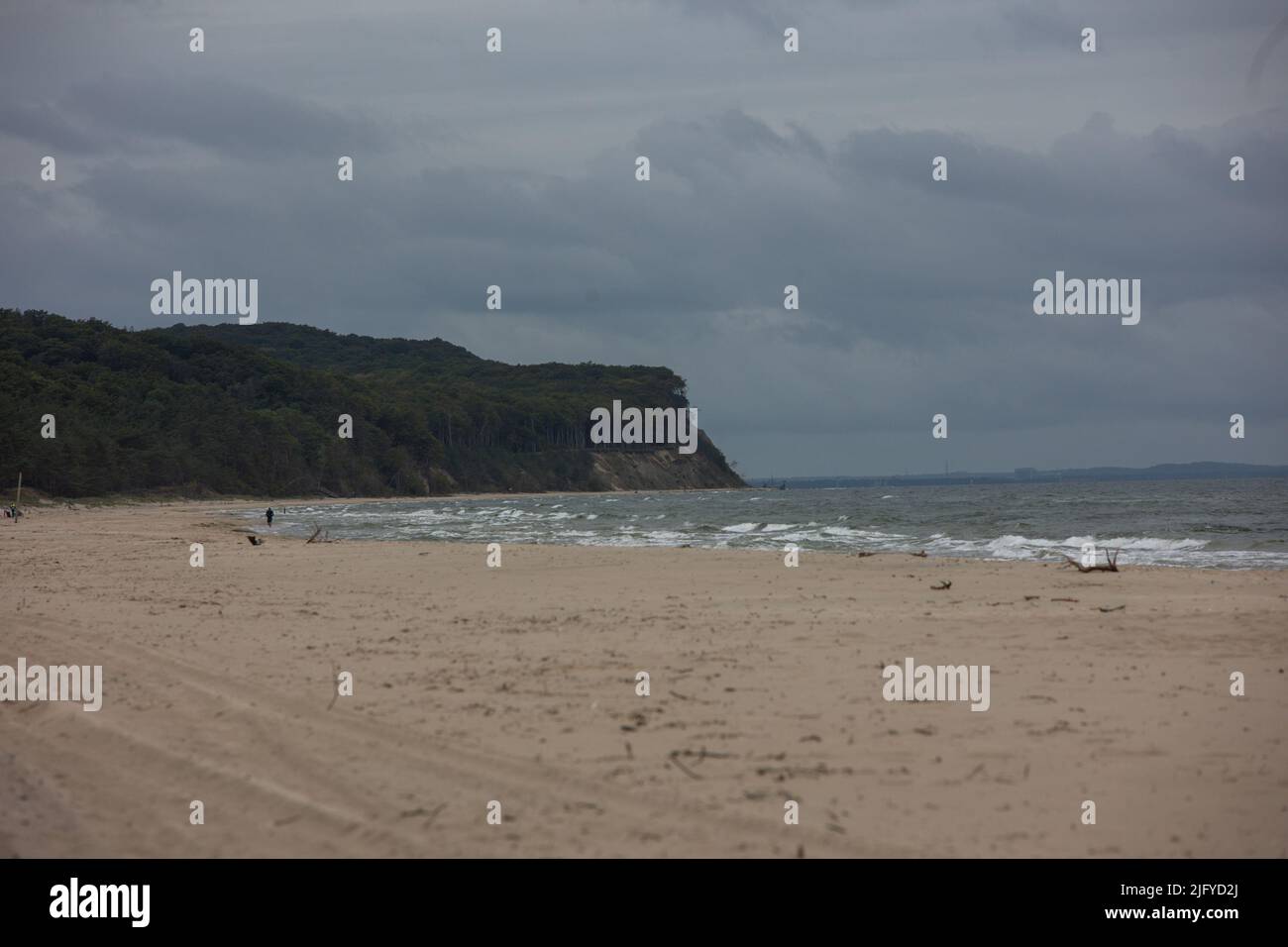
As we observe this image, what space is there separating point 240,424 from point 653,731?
9316 cm

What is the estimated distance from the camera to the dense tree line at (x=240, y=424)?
6962 cm

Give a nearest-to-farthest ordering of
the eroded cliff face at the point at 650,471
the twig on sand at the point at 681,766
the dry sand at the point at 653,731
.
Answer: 1. the dry sand at the point at 653,731
2. the twig on sand at the point at 681,766
3. the eroded cliff face at the point at 650,471

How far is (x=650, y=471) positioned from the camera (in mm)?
152750

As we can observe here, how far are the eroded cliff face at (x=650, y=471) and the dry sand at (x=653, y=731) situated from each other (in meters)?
132

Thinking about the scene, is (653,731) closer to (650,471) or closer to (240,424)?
(240,424)

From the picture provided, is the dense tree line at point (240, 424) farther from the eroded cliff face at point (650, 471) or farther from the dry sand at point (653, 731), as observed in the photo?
the dry sand at point (653, 731)

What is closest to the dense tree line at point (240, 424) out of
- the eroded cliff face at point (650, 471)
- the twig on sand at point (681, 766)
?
the eroded cliff face at point (650, 471)

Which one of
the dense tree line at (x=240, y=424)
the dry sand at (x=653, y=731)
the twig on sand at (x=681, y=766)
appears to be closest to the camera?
the dry sand at (x=653, y=731)

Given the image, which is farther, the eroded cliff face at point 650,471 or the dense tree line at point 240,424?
the eroded cliff face at point 650,471

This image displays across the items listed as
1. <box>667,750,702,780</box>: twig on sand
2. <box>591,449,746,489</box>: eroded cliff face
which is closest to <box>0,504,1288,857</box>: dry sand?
<box>667,750,702,780</box>: twig on sand

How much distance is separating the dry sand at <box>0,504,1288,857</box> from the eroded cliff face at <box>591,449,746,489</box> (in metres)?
132

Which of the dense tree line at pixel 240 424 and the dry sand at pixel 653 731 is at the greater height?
the dense tree line at pixel 240 424

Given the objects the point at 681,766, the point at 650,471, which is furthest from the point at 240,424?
the point at 681,766
